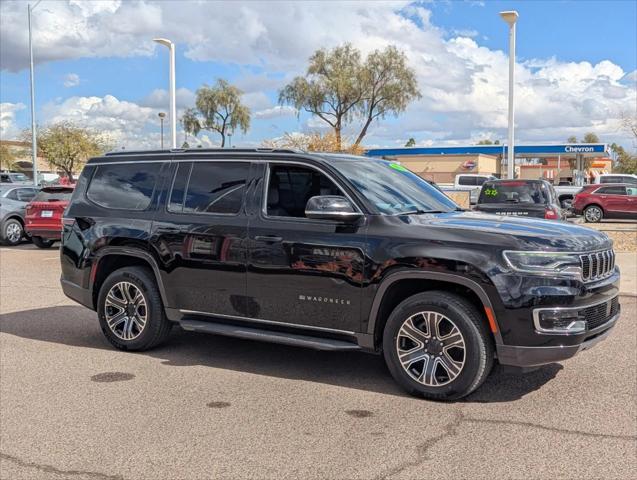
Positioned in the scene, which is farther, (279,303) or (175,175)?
(175,175)

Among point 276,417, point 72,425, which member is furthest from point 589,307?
point 72,425

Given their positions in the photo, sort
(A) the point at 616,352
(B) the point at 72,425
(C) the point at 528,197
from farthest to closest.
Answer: (C) the point at 528,197, (A) the point at 616,352, (B) the point at 72,425

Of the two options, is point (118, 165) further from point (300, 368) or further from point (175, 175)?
point (300, 368)

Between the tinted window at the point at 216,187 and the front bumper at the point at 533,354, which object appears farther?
the tinted window at the point at 216,187

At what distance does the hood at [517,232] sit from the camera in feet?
15.7

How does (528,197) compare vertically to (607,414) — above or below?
above

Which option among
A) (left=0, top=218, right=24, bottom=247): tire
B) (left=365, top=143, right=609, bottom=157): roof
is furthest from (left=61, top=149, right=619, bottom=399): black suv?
(left=365, top=143, right=609, bottom=157): roof

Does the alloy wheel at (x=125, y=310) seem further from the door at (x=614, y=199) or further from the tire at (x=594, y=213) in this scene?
the door at (x=614, y=199)

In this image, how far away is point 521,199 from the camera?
1345cm

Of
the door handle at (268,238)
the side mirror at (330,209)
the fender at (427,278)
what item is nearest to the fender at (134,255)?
the door handle at (268,238)

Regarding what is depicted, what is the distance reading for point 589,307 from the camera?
16.0 feet

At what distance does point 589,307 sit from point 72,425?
377 centimetres

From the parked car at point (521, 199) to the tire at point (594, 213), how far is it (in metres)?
13.8

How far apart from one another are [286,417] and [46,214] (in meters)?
13.1
